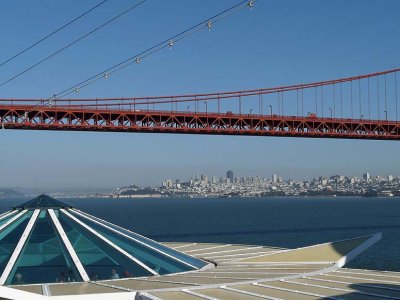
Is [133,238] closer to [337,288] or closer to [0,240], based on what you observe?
[0,240]

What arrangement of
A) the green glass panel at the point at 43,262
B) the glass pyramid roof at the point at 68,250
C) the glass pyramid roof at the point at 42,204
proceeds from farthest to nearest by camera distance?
1. the glass pyramid roof at the point at 42,204
2. the glass pyramid roof at the point at 68,250
3. the green glass panel at the point at 43,262

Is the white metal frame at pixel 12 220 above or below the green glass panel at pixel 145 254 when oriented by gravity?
above

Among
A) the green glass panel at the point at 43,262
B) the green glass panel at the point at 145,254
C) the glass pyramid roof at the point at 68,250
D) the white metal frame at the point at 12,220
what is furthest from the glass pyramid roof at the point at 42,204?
the green glass panel at the point at 43,262

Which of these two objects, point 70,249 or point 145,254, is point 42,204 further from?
point 145,254

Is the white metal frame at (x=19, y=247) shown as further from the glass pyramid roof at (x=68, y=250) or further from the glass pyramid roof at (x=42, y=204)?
the glass pyramid roof at (x=42, y=204)

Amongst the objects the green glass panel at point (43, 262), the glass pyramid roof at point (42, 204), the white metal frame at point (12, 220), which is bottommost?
the green glass panel at point (43, 262)

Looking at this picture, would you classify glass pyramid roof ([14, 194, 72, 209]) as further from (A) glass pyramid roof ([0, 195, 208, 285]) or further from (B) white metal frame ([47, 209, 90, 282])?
(B) white metal frame ([47, 209, 90, 282])

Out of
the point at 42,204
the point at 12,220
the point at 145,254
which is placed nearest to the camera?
the point at 145,254

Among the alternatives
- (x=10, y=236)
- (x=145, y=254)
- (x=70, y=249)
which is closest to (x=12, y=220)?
(x=10, y=236)
